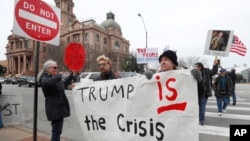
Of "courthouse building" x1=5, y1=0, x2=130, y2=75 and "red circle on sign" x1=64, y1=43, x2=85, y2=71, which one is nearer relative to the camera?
"red circle on sign" x1=64, y1=43, x2=85, y2=71

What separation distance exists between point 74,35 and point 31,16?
257 ft

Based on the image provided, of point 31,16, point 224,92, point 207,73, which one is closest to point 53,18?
point 31,16

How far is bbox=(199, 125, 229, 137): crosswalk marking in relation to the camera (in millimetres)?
5587

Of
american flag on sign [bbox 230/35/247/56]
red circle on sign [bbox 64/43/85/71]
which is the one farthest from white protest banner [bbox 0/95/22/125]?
american flag on sign [bbox 230/35/247/56]

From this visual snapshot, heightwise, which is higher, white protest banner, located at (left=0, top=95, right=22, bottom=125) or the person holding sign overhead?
the person holding sign overhead

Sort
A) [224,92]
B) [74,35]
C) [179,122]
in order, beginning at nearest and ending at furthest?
1. [179,122]
2. [224,92]
3. [74,35]

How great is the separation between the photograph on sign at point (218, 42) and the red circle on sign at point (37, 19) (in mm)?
2820

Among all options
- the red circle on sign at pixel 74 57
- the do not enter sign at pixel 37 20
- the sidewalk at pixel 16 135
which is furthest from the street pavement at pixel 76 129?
the do not enter sign at pixel 37 20

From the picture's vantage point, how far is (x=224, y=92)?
7.54 metres

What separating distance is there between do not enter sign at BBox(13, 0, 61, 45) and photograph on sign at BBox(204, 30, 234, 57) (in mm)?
2792

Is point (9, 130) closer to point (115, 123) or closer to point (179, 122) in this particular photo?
point (115, 123)

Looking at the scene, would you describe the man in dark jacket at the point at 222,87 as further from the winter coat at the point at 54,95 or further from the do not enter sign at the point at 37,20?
the do not enter sign at the point at 37,20

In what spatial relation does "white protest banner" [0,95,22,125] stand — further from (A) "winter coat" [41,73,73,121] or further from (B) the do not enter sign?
(B) the do not enter sign

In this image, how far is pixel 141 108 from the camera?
2.67 metres
